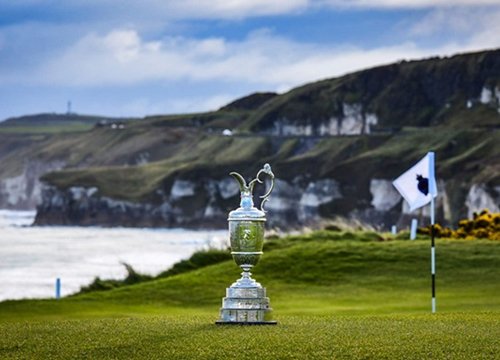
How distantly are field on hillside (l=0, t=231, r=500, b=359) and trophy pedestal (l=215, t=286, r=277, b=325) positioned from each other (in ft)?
1.14

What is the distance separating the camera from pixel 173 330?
22609mm

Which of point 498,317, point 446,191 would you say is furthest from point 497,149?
point 498,317

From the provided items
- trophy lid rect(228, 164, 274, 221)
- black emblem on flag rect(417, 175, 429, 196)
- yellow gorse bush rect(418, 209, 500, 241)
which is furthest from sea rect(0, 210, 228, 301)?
trophy lid rect(228, 164, 274, 221)

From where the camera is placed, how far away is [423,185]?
33.2 metres

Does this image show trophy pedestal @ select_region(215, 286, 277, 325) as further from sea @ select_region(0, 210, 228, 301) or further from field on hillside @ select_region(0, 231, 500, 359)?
sea @ select_region(0, 210, 228, 301)

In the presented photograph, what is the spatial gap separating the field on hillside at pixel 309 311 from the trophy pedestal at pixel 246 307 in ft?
1.14

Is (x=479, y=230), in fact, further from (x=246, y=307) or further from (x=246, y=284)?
(x=246, y=307)

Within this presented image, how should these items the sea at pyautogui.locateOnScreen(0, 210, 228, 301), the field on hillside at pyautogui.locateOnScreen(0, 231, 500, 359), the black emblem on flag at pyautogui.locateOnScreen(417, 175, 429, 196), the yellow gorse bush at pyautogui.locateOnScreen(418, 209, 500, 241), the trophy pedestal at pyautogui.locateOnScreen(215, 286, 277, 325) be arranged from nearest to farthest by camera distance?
the field on hillside at pyautogui.locateOnScreen(0, 231, 500, 359) < the trophy pedestal at pyautogui.locateOnScreen(215, 286, 277, 325) < the black emblem on flag at pyautogui.locateOnScreen(417, 175, 429, 196) < the yellow gorse bush at pyautogui.locateOnScreen(418, 209, 500, 241) < the sea at pyautogui.locateOnScreen(0, 210, 228, 301)

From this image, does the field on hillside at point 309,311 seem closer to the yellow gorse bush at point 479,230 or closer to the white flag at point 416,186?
the white flag at point 416,186

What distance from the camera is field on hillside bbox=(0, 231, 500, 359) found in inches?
812

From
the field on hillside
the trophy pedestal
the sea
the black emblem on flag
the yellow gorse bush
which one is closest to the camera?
the field on hillside

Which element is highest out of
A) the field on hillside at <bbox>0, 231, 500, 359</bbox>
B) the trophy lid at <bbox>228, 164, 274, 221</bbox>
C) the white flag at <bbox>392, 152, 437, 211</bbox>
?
the white flag at <bbox>392, 152, 437, 211</bbox>

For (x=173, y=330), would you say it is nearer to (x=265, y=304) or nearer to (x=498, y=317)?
(x=265, y=304)

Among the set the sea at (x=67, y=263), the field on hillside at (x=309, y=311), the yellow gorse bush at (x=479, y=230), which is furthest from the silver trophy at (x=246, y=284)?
the yellow gorse bush at (x=479, y=230)
